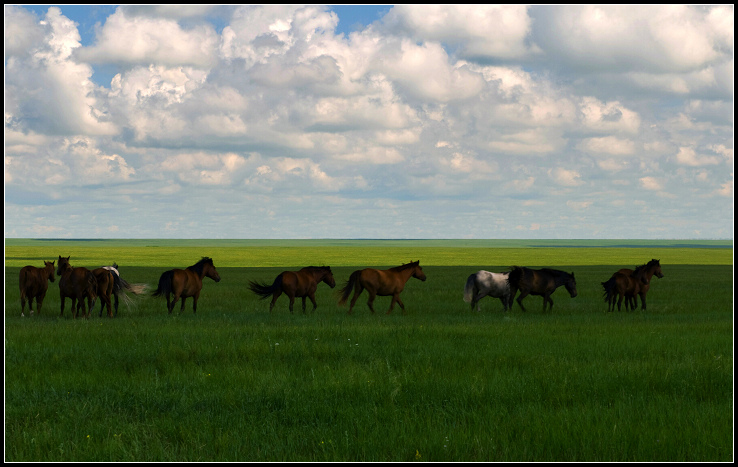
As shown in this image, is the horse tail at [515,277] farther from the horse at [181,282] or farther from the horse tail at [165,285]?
the horse tail at [165,285]

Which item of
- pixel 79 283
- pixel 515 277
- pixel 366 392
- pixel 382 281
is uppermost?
pixel 515 277

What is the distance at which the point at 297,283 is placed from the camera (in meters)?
23.1

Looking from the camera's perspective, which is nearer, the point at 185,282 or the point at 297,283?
the point at 185,282

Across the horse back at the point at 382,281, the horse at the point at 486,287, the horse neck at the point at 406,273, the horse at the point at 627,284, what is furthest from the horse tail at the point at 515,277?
the horse back at the point at 382,281

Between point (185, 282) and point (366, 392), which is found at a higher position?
point (185, 282)

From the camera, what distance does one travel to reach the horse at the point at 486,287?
81.4ft

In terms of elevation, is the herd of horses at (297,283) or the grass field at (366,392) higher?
the herd of horses at (297,283)

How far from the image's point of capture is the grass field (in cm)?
775

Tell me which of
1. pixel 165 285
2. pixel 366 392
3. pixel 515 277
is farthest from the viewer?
pixel 515 277

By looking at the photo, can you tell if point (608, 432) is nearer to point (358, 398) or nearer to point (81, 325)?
point (358, 398)

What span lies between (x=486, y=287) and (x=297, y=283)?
734cm

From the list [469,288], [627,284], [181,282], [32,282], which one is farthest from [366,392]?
[627,284]

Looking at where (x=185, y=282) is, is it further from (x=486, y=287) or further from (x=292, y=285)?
(x=486, y=287)

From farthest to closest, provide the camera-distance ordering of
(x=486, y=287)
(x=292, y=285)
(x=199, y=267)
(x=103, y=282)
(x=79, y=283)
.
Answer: (x=486, y=287)
(x=199, y=267)
(x=292, y=285)
(x=103, y=282)
(x=79, y=283)
